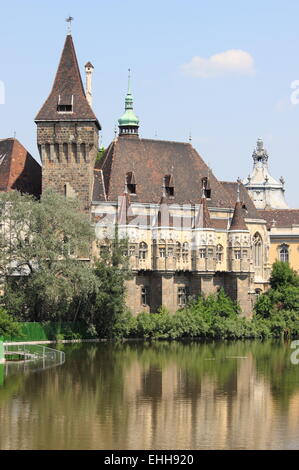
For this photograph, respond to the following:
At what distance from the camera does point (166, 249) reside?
294 ft

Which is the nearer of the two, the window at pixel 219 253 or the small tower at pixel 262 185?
the window at pixel 219 253

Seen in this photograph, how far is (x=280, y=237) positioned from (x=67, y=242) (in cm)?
3633

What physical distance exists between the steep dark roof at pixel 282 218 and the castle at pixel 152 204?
1171cm

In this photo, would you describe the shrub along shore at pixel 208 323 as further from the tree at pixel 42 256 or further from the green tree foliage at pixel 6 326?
the green tree foliage at pixel 6 326

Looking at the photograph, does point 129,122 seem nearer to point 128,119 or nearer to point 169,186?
point 128,119

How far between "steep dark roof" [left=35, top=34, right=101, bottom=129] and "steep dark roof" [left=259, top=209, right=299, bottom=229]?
27976 millimetres

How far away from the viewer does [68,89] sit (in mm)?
88062

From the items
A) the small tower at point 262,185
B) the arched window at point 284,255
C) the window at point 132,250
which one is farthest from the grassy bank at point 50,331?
the small tower at point 262,185

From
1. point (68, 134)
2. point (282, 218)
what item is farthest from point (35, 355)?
point (282, 218)

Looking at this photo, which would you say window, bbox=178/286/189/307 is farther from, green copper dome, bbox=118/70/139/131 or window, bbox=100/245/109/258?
green copper dome, bbox=118/70/139/131

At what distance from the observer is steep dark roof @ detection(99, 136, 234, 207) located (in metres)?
91.4

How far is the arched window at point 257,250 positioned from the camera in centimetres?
9812
